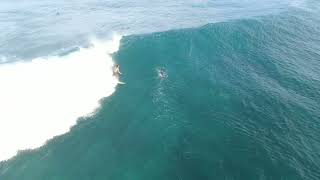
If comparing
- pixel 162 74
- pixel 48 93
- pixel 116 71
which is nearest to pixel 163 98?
pixel 162 74

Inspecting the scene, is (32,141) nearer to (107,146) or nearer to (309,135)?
(107,146)

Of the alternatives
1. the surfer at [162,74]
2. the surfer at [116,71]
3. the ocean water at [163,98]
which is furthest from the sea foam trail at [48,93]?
the surfer at [162,74]

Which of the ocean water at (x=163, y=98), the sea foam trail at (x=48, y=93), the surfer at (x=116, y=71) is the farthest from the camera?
the surfer at (x=116, y=71)

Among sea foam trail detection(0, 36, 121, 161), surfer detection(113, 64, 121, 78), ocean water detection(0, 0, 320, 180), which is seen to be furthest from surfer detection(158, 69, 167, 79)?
sea foam trail detection(0, 36, 121, 161)

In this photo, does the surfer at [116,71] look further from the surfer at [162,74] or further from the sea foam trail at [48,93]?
the surfer at [162,74]

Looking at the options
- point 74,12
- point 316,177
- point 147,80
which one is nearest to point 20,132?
point 147,80
